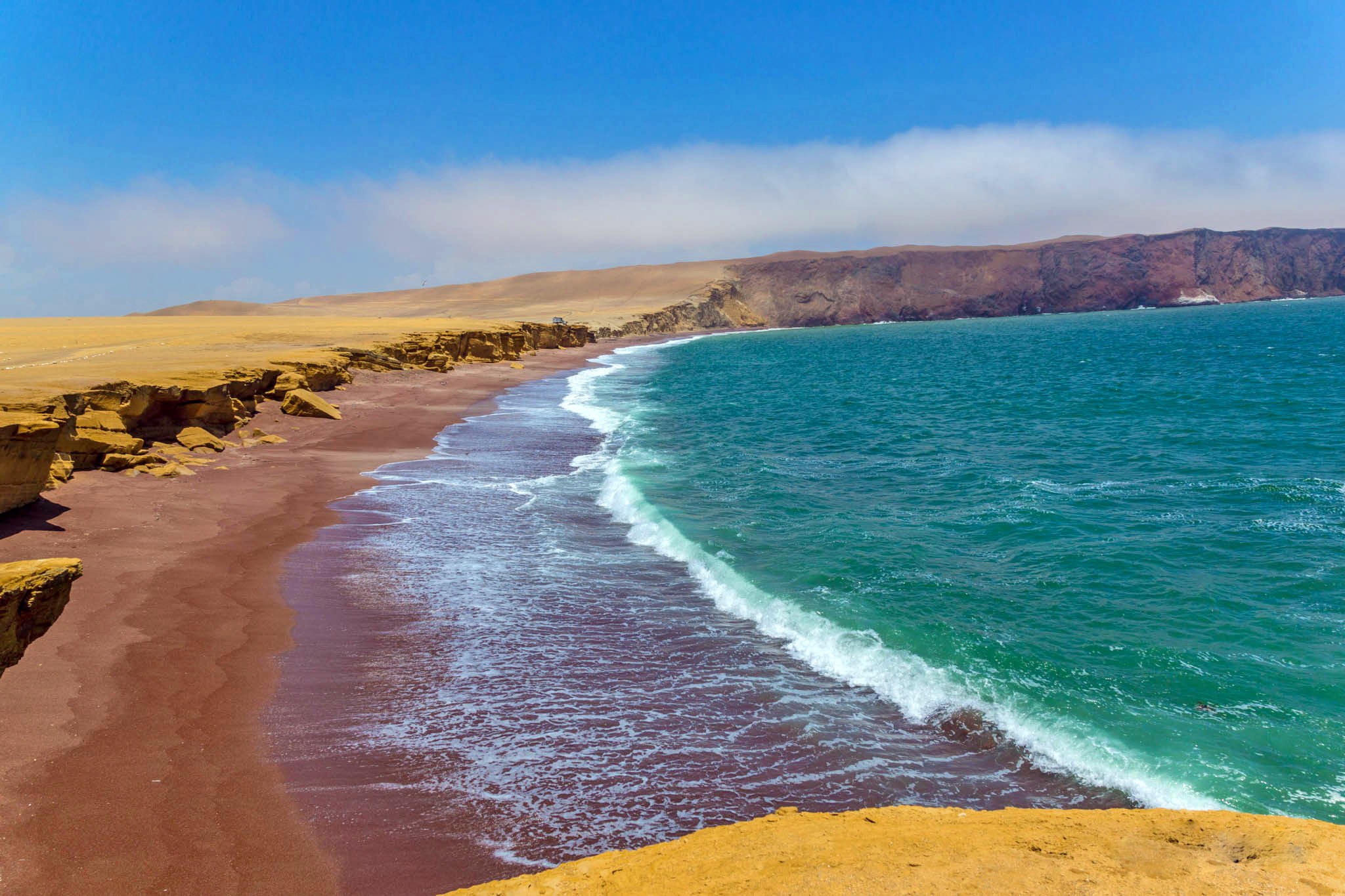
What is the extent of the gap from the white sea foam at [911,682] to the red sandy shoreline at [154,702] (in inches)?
226

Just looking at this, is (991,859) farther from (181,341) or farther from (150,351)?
(181,341)

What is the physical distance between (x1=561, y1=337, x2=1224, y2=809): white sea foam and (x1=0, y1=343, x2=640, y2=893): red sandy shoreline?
575 centimetres

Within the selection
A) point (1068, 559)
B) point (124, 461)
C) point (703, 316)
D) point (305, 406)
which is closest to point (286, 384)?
point (305, 406)

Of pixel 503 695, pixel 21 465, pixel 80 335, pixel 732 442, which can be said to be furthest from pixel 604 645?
pixel 80 335

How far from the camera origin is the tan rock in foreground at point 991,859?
160 inches

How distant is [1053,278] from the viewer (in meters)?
159

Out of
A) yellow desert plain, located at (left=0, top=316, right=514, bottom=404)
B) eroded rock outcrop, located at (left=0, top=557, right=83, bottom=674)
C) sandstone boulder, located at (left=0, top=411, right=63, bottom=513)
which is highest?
yellow desert plain, located at (left=0, top=316, right=514, bottom=404)

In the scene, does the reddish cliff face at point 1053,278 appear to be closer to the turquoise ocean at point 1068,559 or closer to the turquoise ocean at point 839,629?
the turquoise ocean at point 1068,559

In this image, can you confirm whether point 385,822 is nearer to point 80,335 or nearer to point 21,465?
point 21,465

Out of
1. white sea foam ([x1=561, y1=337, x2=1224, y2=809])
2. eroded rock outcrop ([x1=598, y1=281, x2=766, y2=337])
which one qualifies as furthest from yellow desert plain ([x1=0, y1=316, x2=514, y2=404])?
eroded rock outcrop ([x1=598, y1=281, x2=766, y2=337])

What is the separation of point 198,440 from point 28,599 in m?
15.1

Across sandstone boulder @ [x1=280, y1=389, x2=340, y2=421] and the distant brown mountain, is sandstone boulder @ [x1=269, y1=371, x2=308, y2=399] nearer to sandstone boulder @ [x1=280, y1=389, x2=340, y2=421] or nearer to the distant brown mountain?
sandstone boulder @ [x1=280, y1=389, x2=340, y2=421]

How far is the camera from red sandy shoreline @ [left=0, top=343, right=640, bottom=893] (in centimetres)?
532

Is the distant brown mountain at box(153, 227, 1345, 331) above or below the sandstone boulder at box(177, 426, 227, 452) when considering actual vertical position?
above
